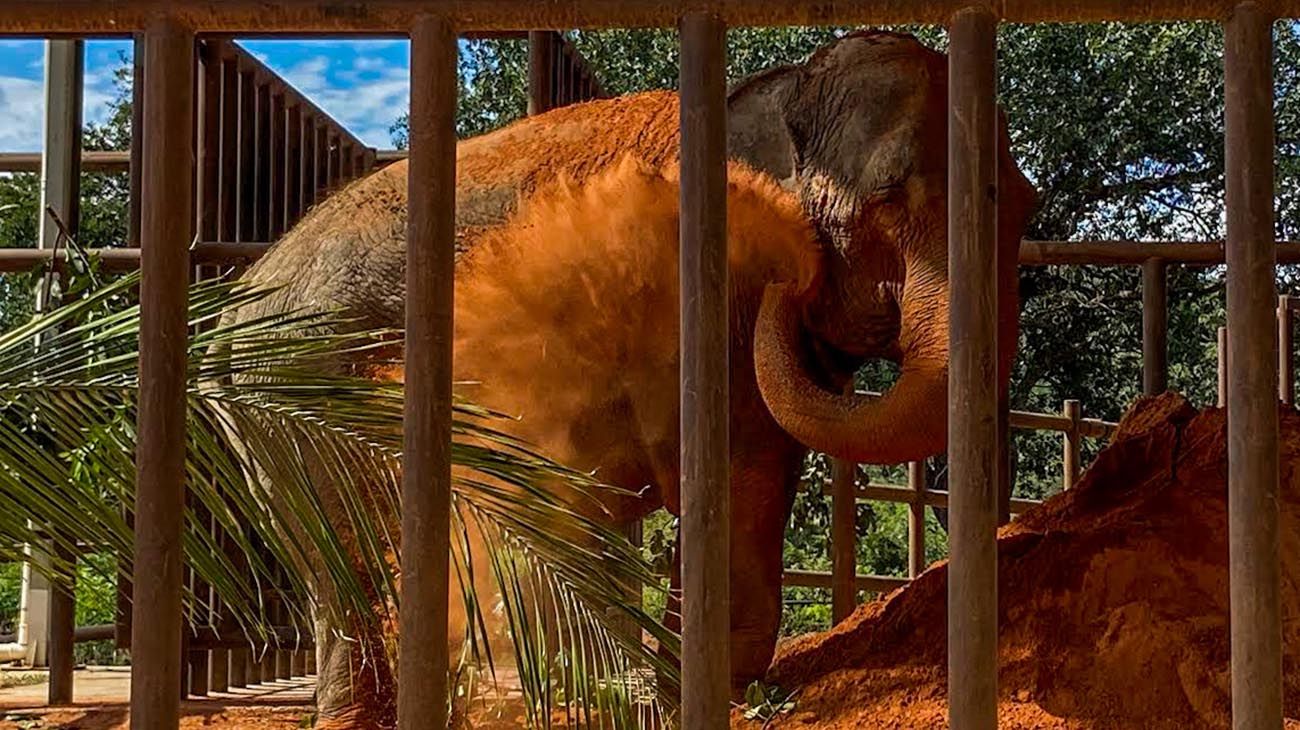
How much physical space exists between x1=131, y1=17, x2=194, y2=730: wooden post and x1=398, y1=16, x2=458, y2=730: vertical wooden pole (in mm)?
239

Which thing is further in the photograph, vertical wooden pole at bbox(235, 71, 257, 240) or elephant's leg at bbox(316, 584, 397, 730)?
vertical wooden pole at bbox(235, 71, 257, 240)

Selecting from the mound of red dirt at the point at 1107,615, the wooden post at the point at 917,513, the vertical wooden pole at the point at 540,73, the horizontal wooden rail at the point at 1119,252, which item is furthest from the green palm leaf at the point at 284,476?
the wooden post at the point at 917,513

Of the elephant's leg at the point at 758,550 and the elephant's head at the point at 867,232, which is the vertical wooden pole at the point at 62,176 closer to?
the elephant's leg at the point at 758,550

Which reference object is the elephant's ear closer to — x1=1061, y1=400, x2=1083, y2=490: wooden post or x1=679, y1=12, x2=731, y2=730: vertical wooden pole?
x1=679, y1=12, x2=731, y2=730: vertical wooden pole

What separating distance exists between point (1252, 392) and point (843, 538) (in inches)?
126

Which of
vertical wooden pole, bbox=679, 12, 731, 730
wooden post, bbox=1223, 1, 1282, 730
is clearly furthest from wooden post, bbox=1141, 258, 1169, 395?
vertical wooden pole, bbox=679, 12, 731, 730

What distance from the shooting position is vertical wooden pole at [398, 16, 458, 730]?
5.36ft

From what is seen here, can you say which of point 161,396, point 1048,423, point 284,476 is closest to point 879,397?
point 284,476

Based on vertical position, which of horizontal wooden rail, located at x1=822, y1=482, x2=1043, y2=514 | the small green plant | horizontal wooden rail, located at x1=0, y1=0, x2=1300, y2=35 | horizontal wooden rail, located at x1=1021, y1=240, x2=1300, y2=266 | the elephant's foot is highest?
horizontal wooden rail, located at x1=1021, y1=240, x2=1300, y2=266

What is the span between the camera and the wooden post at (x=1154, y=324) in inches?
175

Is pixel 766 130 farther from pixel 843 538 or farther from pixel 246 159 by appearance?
pixel 246 159

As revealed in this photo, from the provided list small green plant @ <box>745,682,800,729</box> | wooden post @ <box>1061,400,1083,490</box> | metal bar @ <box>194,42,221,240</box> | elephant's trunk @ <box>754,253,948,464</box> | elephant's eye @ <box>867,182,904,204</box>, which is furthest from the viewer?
wooden post @ <box>1061,400,1083,490</box>

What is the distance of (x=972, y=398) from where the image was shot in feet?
5.25

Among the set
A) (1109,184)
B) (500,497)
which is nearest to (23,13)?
(500,497)
